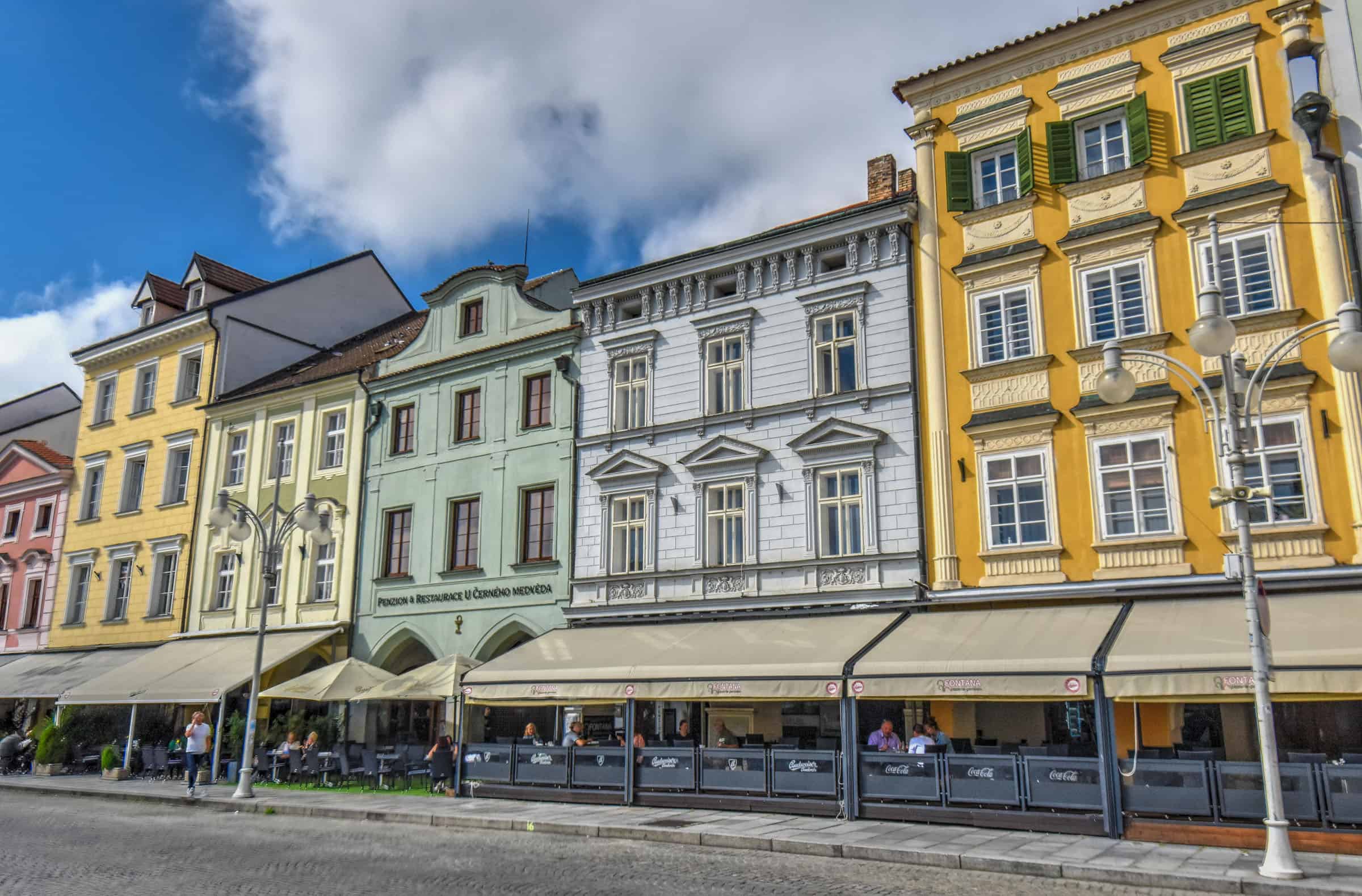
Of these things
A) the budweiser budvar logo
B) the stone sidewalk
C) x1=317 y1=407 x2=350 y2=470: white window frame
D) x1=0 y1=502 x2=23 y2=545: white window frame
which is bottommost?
the stone sidewalk

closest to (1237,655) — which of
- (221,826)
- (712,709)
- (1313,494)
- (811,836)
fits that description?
(1313,494)

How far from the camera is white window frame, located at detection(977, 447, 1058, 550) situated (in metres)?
18.5

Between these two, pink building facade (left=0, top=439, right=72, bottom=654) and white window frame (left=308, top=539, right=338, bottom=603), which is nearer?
white window frame (left=308, top=539, right=338, bottom=603)

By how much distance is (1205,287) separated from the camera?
1171 cm

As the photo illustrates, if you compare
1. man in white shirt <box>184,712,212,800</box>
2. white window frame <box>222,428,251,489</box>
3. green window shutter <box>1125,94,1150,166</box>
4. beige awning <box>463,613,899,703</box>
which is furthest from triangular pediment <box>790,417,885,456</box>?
white window frame <box>222,428,251,489</box>

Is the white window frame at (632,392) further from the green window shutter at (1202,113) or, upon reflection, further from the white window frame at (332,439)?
the green window shutter at (1202,113)

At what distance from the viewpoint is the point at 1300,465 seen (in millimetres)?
16531

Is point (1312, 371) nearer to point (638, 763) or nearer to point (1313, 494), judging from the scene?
point (1313, 494)

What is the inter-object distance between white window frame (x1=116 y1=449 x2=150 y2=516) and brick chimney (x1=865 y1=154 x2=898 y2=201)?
25.9 metres

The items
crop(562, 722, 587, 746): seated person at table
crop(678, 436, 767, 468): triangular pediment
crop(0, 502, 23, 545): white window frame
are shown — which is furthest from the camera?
crop(0, 502, 23, 545): white window frame

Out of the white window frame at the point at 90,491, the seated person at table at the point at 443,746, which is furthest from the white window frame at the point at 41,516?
the seated person at table at the point at 443,746

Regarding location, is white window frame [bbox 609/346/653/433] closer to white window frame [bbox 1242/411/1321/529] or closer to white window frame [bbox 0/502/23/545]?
white window frame [bbox 1242/411/1321/529]

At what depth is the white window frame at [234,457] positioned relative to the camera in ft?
106

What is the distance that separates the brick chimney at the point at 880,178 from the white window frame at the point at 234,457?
811 inches
